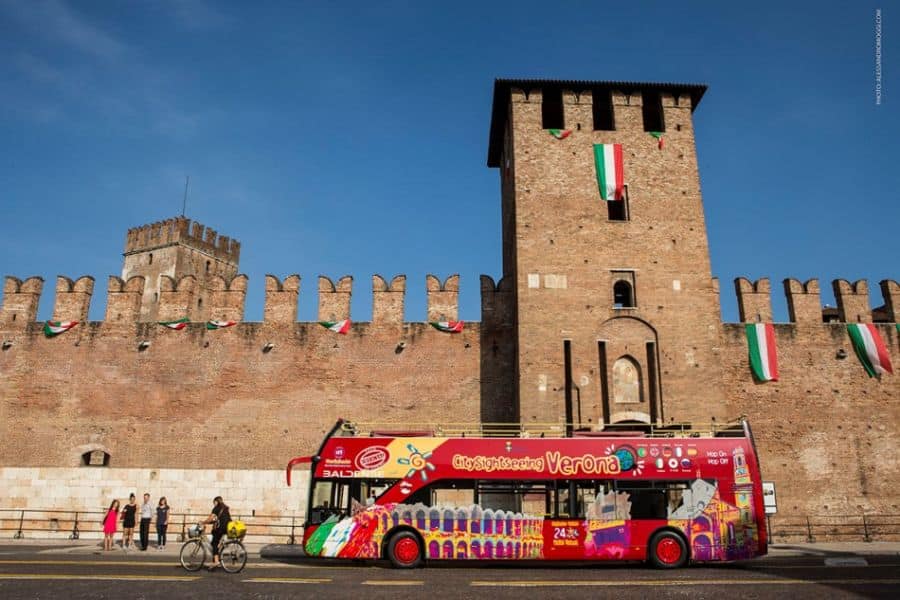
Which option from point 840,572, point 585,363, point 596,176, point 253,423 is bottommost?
point 840,572

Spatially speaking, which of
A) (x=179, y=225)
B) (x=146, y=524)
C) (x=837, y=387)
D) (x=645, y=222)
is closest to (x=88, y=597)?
(x=146, y=524)

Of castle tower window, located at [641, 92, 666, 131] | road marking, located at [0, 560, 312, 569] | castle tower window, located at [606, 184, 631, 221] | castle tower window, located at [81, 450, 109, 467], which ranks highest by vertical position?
castle tower window, located at [641, 92, 666, 131]

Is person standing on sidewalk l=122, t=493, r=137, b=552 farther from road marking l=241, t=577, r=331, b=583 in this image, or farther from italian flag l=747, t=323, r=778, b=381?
italian flag l=747, t=323, r=778, b=381

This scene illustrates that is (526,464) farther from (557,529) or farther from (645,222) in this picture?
(645,222)

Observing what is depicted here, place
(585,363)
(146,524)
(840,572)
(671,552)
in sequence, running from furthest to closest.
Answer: (585,363), (146,524), (671,552), (840,572)

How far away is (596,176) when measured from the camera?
65.8 feet

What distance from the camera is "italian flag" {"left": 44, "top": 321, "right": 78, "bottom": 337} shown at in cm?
2044

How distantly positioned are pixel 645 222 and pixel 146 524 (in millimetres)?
16014

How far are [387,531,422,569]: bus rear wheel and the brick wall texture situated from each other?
6.01 metres

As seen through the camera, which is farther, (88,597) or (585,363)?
(585,363)

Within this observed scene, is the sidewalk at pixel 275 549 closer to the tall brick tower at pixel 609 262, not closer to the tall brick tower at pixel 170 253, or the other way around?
the tall brick tower at pixel 609 262

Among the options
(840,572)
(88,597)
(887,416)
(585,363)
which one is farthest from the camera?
(887,416)

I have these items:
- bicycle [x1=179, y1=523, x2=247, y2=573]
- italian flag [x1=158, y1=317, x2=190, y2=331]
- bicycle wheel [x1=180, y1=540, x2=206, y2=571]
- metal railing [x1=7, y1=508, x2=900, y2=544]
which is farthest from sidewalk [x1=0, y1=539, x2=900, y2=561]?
italian flag [x1=158, y1=317, x2=190, y2=331]

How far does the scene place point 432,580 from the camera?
10289 mm
